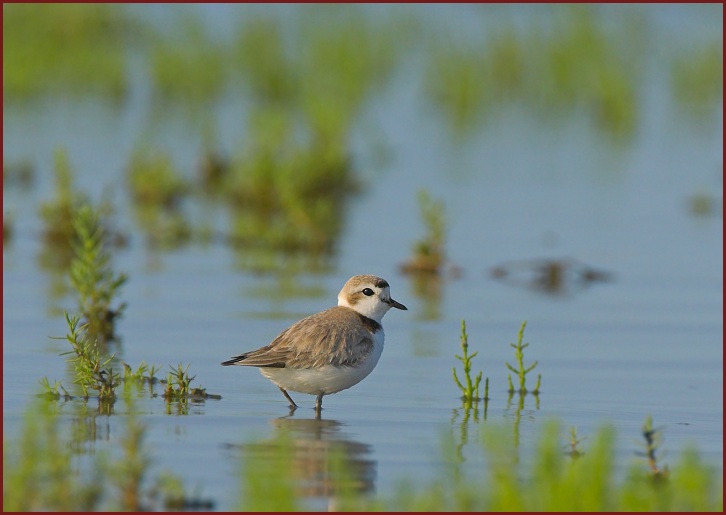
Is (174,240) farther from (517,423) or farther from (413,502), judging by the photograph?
(413,502)

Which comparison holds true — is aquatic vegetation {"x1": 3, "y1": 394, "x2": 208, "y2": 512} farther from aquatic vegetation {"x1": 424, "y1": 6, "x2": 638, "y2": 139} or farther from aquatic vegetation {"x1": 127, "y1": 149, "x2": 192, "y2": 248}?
aquatic vegetation {"x1": 424, "y1": 6, "x2": 638, "y2": 139}

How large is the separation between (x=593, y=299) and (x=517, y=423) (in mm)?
4523

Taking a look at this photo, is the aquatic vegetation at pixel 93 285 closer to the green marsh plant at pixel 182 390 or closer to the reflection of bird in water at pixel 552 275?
the green marsh plant at pixel 182 390

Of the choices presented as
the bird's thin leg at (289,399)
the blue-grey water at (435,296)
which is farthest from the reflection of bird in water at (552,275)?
the bird's thin leg at (289,399)

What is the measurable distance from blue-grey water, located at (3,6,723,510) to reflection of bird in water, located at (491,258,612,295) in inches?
4.3

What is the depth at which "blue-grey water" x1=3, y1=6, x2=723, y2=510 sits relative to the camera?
28.0 ft

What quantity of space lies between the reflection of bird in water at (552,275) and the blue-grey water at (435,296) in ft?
0.36

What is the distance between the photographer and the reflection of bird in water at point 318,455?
7086 mm

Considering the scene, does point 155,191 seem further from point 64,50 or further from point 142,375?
point 64,50

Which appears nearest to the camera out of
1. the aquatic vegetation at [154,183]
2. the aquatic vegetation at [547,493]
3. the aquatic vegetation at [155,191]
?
the aquatic vegetation at [547,493]

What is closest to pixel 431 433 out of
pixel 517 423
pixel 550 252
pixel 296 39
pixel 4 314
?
pixel 517 423

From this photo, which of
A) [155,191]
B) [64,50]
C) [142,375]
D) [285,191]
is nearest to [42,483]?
[142,375]

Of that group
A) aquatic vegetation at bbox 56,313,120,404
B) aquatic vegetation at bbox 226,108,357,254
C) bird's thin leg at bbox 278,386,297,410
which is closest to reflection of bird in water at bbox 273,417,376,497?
bird's thin leg at bbox 278,386,297,410

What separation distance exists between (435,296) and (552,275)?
1.28 metres
